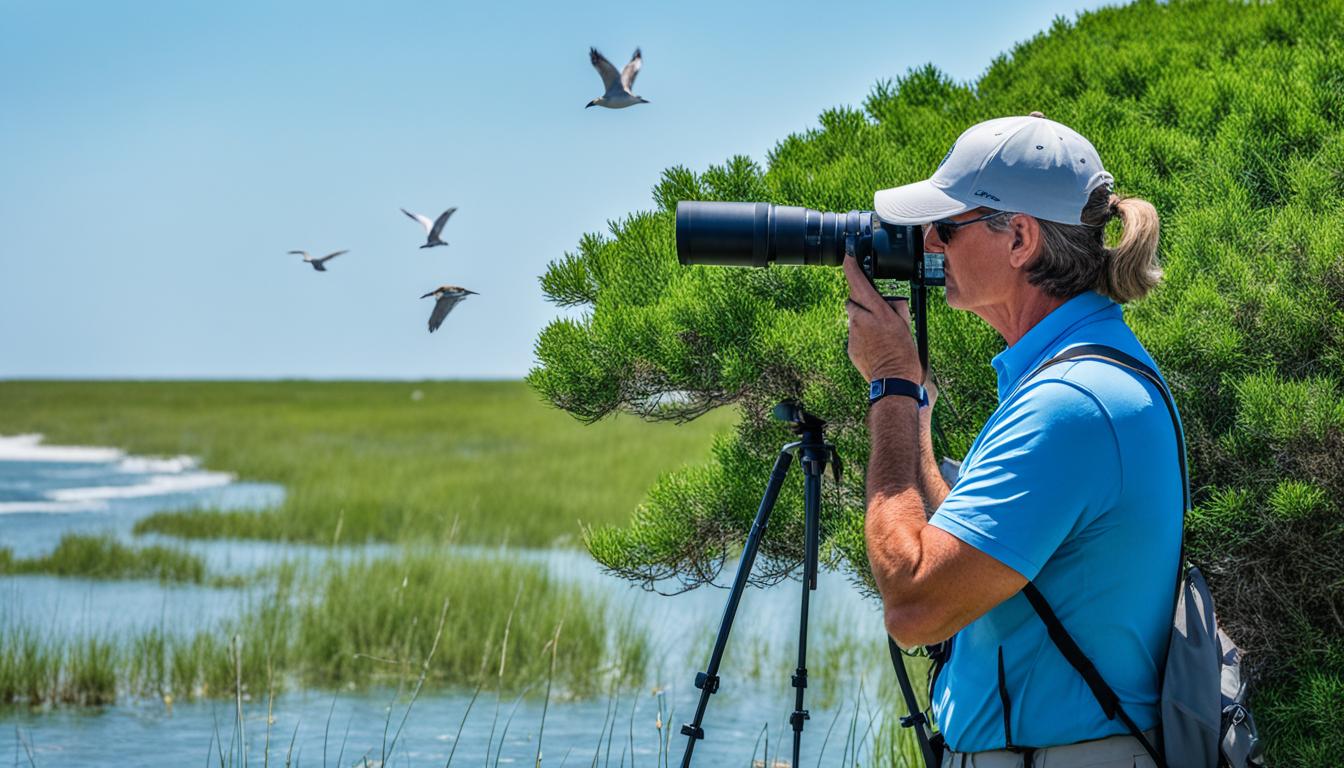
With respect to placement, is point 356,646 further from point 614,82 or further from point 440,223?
point 614,82

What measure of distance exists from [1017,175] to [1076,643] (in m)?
0.75

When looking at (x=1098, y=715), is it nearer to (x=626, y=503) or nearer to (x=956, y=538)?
(x=956, y=538)

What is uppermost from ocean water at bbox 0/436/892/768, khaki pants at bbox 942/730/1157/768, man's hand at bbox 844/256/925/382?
man's hand at bbox 844/256/925/382

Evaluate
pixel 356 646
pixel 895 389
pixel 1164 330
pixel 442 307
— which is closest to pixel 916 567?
pixel 895 389

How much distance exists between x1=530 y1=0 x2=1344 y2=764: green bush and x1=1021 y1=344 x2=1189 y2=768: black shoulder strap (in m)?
2.04

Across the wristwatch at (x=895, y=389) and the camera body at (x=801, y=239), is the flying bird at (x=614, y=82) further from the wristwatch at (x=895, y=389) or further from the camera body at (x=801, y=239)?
the wristwatch at (x=895, y=389)

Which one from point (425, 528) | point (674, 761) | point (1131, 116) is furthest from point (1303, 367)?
point (425, 528)

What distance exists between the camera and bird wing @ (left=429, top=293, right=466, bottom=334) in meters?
4.85

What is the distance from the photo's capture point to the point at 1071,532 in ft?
6.55

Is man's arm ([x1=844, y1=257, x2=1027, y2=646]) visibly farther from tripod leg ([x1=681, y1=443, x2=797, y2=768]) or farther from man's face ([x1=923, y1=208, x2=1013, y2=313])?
tripod leg ([x1=681, y1=443, x2=797, y2=768])

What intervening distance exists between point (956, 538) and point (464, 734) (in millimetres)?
6628

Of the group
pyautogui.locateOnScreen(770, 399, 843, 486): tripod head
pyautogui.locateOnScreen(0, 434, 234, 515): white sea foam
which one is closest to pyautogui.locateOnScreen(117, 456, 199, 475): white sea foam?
pyautogui.locateOnScreen(0, 434, 234, 515): white sea foam

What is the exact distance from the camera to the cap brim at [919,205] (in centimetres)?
224

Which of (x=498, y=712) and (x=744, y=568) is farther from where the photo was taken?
(x=498, y=712)
